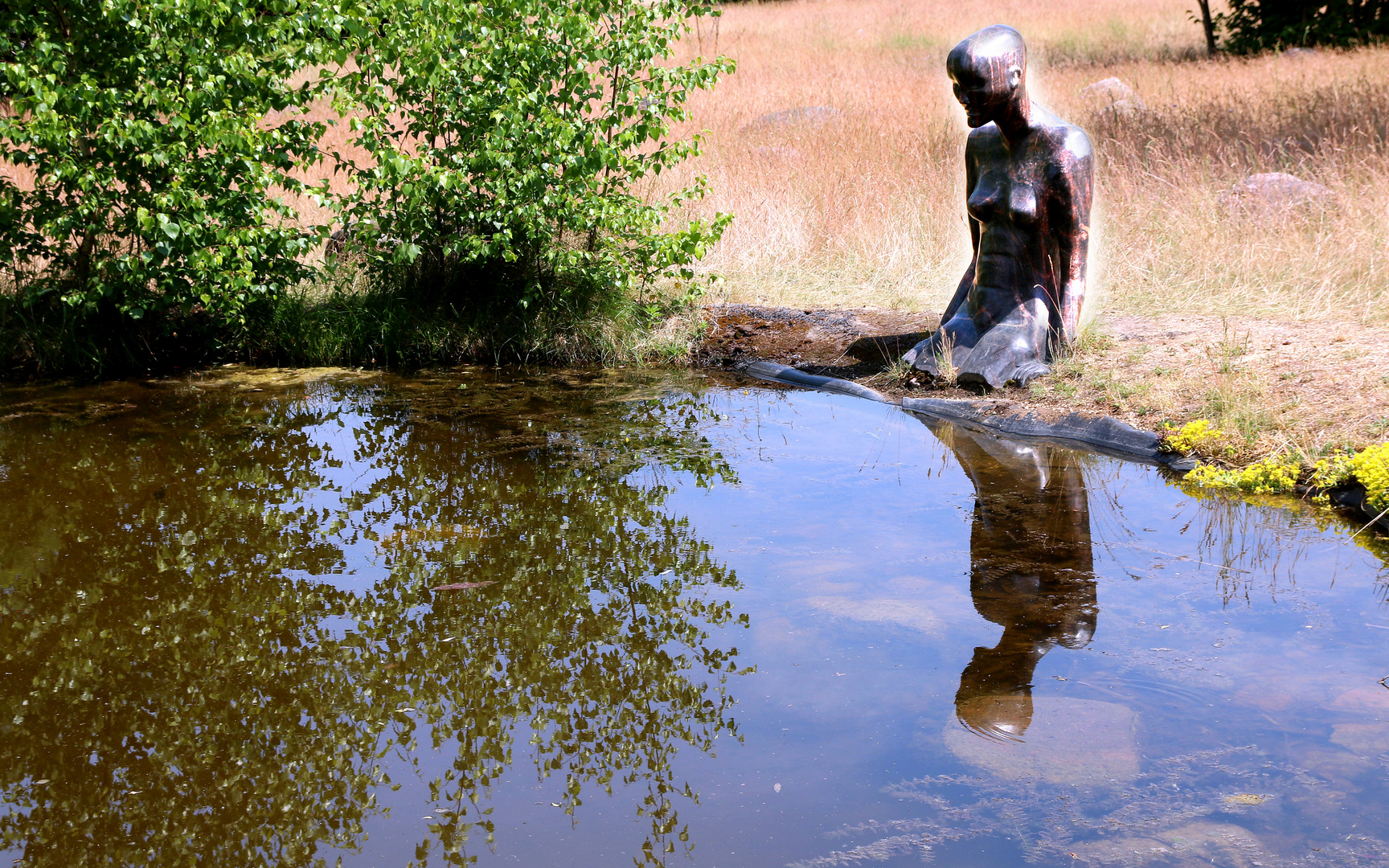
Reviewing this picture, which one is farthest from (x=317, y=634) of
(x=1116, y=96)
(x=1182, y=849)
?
(x=1116, y=96)

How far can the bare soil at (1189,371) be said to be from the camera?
4848mm

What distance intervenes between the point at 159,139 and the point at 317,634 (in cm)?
425

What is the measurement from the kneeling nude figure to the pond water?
3.58ft

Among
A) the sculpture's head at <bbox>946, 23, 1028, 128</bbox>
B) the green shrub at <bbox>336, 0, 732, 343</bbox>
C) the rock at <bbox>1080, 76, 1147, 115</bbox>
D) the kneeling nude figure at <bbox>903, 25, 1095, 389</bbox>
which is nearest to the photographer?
the sculpture's head at <bbox>946, 23, 1028, 128</bbox>

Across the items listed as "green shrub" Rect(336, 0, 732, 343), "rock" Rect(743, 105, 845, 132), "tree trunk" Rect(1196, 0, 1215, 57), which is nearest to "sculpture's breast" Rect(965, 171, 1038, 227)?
"green shrub" Rect(336, 0, 732, 343)

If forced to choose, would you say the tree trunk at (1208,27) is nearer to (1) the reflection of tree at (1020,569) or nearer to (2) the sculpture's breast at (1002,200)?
(2) the sculpture's breast at (1002,200)

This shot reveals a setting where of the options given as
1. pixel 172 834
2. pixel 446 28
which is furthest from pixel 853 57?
pixel 172 834

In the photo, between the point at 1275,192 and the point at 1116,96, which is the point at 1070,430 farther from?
the point at 1116,96

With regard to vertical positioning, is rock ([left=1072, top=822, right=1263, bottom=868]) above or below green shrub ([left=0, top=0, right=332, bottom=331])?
below

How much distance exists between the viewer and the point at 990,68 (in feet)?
17.6

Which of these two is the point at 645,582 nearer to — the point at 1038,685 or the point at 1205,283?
the point at 1038,685

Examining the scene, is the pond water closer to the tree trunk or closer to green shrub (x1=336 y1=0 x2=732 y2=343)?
green shrub (x1=336 y1=0 x2=732 y2=343)

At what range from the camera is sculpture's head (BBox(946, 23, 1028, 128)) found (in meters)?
5.38

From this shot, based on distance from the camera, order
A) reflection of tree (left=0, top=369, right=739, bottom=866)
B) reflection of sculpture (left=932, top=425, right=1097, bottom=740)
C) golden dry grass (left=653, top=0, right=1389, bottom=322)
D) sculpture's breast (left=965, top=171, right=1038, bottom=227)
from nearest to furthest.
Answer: reflection of tree (left=0, top=369, right=739, bottom=866) < reflection of sculpture (left=932, top=425, right=1097, bottom=740) < sculpture's breast (left=965, top=171, right=1038, bottom=227) < golden dry grass (left=653, top=0, right=1389, bottom=322)
